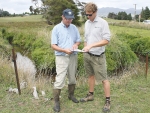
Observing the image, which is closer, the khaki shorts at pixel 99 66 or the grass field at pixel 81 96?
the khaki shorts at pixel 99 66

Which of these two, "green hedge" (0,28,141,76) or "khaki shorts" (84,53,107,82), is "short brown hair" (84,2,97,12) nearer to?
"khaki shorts" (84,53,107,82)

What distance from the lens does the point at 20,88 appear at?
178 inches

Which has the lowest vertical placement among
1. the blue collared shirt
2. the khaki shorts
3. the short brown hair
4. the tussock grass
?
the tussock grass

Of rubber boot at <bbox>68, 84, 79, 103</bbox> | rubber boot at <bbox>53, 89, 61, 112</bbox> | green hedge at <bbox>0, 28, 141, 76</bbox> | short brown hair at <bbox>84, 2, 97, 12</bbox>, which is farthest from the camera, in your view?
green hedge at <bbox>0, 28, 141, 76</bbox>

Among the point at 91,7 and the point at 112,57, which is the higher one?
the point at 91,7

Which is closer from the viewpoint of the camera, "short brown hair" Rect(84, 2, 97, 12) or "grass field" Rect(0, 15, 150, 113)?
"short brown hair" Rect(84, 2, 97, 12)

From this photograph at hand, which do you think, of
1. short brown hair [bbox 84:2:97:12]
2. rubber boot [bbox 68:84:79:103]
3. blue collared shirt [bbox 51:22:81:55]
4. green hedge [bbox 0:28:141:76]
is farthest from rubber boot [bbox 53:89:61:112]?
green hedge [bbox 0:28:141:76]

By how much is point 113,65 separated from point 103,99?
3.81 m

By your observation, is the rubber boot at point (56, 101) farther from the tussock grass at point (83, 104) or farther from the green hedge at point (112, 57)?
the green hedge at point (112, 57)

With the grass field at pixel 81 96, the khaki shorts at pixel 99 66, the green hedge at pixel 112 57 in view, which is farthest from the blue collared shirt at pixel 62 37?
the green hedge at pixel 112 57

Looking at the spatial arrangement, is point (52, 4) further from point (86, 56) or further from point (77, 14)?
point (86, 56)

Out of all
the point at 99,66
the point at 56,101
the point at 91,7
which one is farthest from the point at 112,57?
the point at 91,7

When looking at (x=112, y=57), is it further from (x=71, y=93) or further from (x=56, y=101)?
(x=56, y=101)

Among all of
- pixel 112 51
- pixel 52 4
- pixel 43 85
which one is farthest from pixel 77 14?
pixel 43 85
